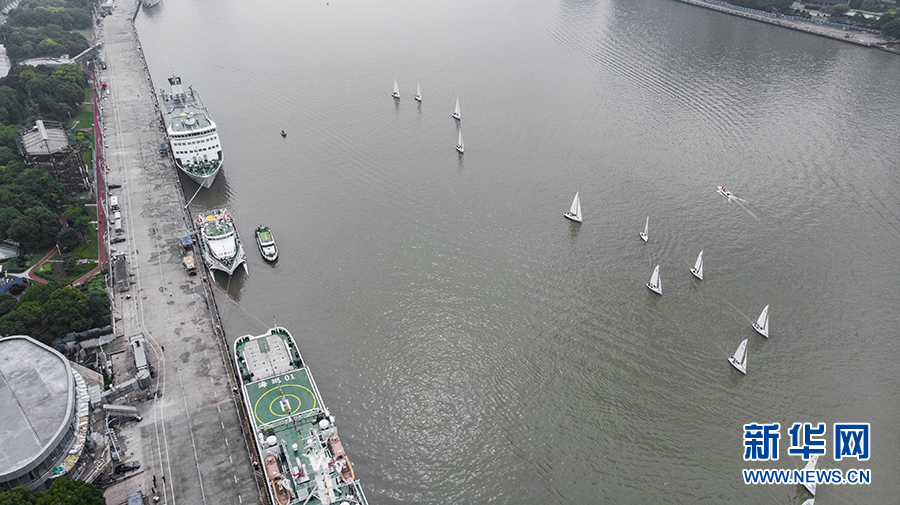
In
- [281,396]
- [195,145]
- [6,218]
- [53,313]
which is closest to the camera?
[281,396]

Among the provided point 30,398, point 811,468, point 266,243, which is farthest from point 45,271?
point 811,468

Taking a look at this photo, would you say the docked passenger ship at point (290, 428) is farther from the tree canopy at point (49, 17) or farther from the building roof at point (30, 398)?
the tree canopy at point (49, 17)

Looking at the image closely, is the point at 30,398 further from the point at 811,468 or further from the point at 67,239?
the point at 811,468

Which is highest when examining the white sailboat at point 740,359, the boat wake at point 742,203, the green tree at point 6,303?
the boat wake at point 742,203

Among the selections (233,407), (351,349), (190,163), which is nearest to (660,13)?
(190,163)

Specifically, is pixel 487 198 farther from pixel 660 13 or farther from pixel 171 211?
pixel 660 13

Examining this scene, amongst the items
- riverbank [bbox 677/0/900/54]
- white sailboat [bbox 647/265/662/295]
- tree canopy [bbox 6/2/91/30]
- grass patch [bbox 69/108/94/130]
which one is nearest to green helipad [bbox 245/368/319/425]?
white sailboat [bbox 647/265/662/295]

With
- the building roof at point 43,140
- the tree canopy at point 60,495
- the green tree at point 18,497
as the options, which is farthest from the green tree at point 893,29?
the green tree at point 18,497
